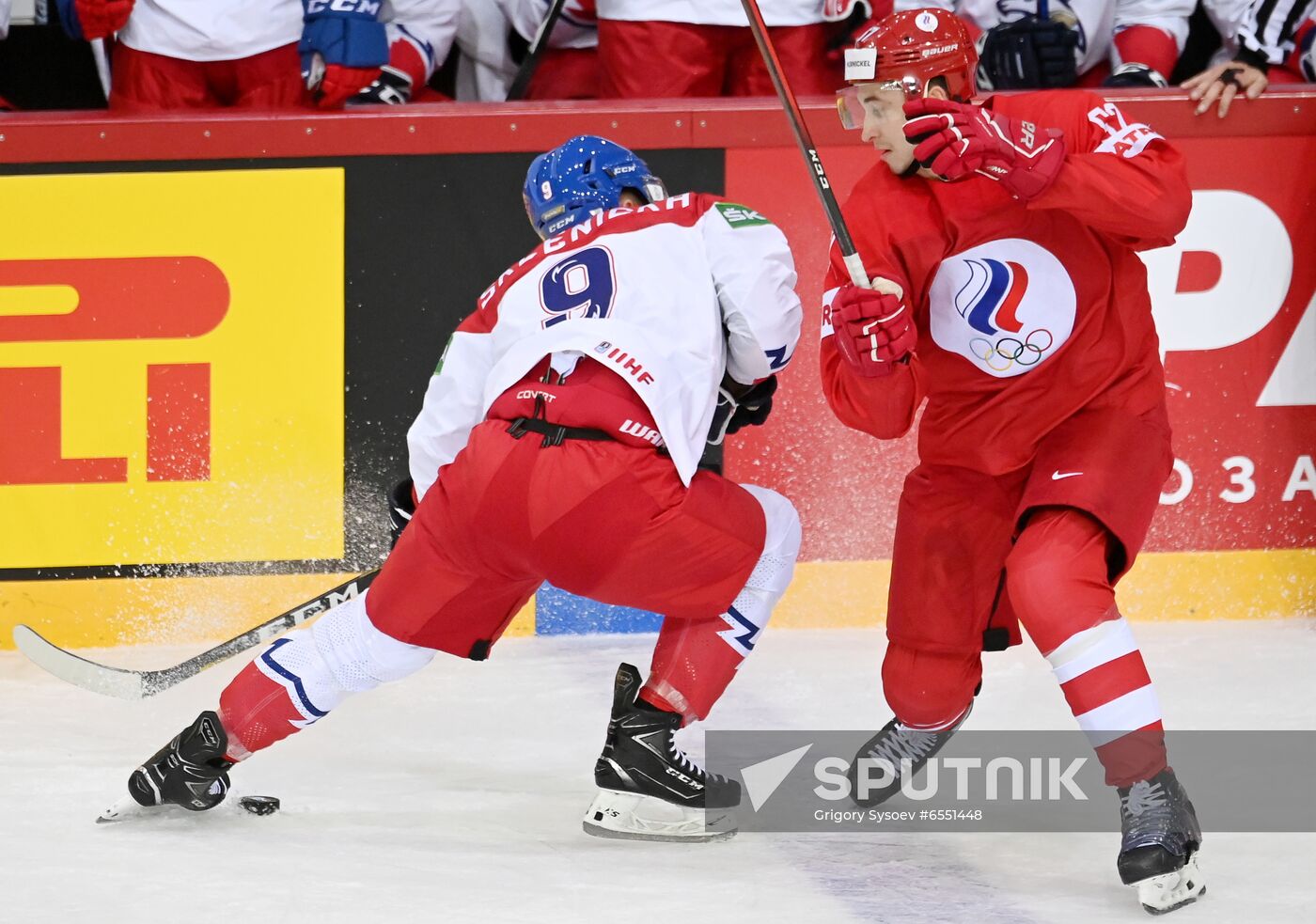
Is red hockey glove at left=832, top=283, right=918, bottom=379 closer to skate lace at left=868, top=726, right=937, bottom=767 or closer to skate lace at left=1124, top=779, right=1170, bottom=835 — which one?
skate lace at left=1124, top=779, right=1170, bottom=835

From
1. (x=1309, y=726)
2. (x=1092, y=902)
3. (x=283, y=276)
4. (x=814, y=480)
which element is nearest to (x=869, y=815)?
(x=1092, y=902)

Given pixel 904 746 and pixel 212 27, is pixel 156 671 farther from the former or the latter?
pixel 212 27

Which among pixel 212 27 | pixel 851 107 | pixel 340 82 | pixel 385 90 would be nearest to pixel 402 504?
pixel 851 107

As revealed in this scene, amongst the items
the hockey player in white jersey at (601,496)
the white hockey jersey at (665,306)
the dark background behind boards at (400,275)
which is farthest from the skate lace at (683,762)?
the dark background behind boards at (400,275)

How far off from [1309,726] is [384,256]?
6.85ft

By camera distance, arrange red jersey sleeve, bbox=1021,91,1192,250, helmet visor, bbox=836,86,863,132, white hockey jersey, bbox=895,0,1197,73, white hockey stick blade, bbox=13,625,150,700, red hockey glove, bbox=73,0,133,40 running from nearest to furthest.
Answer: red jersey sleeve, bbox=1021,91,1192,250 → helmet visor, bbox=836,86,863,132 → white hockey stick blade, bbox=13,625,150,700 → red hockey glove, bbox=73,0,133,40 → white hockey jersey, bbox=895,0,1197,73

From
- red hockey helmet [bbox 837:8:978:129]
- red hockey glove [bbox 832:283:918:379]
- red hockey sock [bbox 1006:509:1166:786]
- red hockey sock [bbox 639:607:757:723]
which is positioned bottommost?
red hockey sock [bbox 639:607:757:723]

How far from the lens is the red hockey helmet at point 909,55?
2.34 m

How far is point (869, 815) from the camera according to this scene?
8.84ft

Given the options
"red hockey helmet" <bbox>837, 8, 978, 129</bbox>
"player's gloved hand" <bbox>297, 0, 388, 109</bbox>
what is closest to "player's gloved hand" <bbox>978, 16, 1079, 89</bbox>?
"player's gloved hand" <bbox>297, 0, 388, 109</bbox>

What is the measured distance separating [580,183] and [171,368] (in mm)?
1412

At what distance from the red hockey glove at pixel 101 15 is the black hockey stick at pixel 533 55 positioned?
36.0 inches

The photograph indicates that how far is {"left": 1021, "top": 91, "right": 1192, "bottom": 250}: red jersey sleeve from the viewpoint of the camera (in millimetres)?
2275

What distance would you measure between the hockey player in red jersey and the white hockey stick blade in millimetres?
1321
